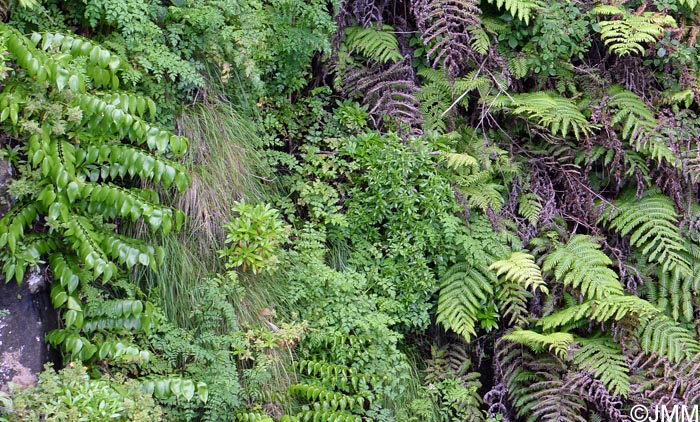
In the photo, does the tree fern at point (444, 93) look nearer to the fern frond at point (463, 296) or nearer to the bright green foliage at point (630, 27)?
the bright green foliage at point (630, 27)

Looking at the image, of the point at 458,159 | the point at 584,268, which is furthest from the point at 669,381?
the point at 458,159

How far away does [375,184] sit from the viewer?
4.69 m

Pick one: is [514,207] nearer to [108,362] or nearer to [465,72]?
[465,72]

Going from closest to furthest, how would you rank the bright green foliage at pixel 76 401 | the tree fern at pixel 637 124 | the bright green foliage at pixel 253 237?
the bright green foliage at pixel 76 401, the bright green foliage at pixel 253 237, the tree fern at pixel 637 124

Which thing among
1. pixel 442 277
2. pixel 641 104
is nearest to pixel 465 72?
pixel 641 104

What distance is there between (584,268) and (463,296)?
831mm

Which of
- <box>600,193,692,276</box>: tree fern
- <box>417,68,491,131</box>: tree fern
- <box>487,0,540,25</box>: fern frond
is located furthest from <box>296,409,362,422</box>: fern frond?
<box>487,0,540,25</box>: fern frond

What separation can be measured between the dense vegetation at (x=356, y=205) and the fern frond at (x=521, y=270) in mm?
26

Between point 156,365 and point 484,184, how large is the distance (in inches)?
101

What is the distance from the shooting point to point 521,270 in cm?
457

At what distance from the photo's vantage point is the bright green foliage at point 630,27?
16.2ft

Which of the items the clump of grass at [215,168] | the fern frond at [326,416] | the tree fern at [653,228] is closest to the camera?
the fern frond at [326,416]

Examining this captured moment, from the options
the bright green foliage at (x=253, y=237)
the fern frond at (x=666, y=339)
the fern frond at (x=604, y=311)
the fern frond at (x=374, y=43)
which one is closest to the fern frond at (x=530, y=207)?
the fern frond at (x=604, y=311)

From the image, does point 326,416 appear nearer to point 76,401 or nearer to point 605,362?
point 76,401
